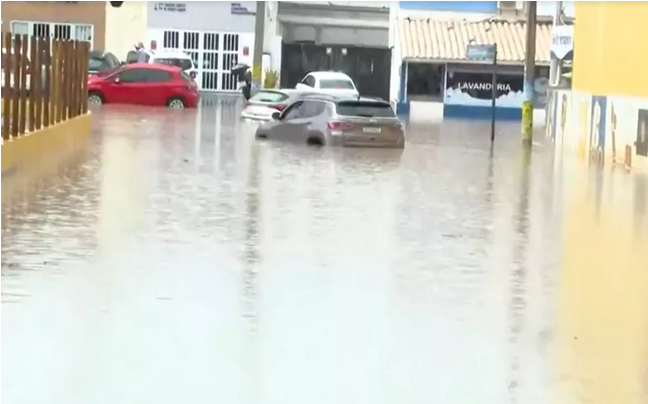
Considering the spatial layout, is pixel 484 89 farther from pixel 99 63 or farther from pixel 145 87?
pixel 99 63

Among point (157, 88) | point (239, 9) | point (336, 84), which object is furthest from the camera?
point (239, 9)

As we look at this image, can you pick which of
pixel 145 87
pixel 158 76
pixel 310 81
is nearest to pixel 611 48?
pixel 158 76

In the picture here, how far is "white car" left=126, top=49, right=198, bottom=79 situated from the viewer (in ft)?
185

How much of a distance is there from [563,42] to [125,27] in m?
25.1

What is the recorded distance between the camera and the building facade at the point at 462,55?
54.5 metres

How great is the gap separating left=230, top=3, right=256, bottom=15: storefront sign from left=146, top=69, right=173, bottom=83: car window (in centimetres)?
1452

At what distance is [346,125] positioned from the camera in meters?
31.3

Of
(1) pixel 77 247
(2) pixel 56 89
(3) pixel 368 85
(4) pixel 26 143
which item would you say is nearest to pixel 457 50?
(3) pixel 368 85

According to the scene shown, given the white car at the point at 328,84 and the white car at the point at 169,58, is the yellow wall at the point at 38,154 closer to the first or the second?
the white car at the point at 328,84

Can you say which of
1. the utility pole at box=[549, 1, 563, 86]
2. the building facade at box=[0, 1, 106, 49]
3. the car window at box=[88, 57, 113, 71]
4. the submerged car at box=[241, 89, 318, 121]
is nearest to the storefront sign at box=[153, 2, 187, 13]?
the building facade at box=[0, 1, 106, 49]

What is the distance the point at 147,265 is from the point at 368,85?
5542cm

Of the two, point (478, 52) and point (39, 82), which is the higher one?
point (478, 52)

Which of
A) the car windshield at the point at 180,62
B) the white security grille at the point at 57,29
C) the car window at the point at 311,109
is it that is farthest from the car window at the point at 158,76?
the car window at the point at 311,109

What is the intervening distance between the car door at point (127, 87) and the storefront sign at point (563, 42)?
14.2 meters
